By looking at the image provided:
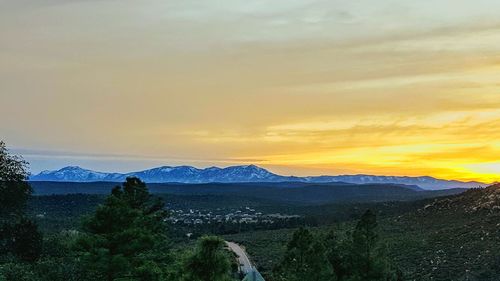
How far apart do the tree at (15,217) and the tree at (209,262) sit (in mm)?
24547

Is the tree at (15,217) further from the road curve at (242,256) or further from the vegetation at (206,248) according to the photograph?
the road curve at (242,256)

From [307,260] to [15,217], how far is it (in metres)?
26.7

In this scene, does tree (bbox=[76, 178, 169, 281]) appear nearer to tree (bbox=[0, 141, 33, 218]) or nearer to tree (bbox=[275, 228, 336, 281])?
tree (bbox=[275, 228, 336, 281])

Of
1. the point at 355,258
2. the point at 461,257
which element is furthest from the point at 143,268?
the point at 461,257

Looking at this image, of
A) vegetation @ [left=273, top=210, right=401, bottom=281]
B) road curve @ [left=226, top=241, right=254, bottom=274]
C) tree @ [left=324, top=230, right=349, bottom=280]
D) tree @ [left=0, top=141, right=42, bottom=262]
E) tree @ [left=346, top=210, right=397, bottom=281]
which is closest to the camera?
vegetation @ [left=273, top=210, right=401, bottom=281]

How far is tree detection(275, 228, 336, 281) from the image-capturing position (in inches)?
1043

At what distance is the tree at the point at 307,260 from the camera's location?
86.9 ft

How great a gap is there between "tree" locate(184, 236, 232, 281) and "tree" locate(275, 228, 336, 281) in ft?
38.8

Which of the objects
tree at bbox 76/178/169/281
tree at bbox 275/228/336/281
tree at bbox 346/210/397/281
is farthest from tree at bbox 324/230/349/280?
tree at bbox 76/178/169/281

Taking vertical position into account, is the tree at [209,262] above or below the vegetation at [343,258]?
above

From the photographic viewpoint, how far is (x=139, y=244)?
83.7 ft

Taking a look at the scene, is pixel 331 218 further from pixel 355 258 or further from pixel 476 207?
pixel 355 258

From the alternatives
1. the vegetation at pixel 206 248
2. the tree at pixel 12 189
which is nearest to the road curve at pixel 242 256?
the vegetation at pixel 206 248

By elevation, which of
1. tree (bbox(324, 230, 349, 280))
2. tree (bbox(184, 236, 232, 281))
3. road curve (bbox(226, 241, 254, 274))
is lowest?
road curve (bbox(226, 241, 254, 274))
